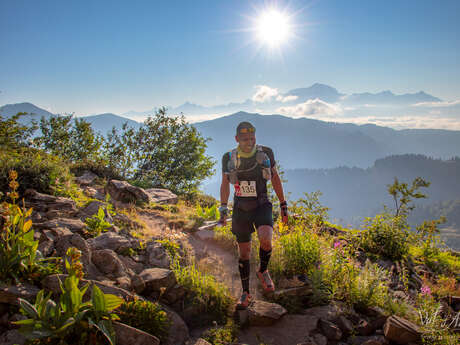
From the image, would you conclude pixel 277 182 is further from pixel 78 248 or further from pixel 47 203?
pixel 47 203

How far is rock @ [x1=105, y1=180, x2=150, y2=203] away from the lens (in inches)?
416

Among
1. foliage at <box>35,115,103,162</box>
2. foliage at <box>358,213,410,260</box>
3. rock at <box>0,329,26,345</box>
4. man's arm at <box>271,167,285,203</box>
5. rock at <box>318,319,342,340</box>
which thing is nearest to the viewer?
rock at <box>0,329,26,345</box>

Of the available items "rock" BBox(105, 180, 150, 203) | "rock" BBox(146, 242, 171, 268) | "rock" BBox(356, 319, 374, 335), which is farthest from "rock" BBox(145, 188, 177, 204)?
"rock" BBox(356, 319, 374, 335)

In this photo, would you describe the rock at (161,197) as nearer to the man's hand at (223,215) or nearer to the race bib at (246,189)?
the man's hand at (223,215)

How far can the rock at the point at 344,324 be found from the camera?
4082 millimetres

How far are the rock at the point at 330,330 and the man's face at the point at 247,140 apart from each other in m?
3.11

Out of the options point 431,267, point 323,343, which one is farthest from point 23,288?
point 431,267

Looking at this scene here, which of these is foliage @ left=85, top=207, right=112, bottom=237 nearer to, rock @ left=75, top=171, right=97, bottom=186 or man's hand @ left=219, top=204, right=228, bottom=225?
man's hand @ left=219, top=204, right=228, bottom=225

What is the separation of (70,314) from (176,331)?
1.54 meters

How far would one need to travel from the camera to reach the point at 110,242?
508 cm

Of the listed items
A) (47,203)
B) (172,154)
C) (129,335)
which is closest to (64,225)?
(47,203)

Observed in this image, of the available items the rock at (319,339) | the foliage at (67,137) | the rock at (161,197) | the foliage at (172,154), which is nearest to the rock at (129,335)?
the rock at (319,339)

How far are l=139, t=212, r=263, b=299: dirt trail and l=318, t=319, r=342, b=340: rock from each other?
1.33 m

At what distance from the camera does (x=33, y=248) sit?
339 cm
